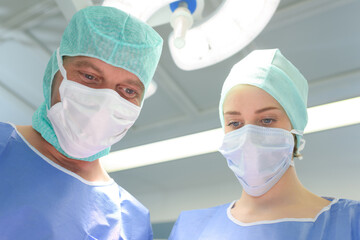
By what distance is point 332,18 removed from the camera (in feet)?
6.10

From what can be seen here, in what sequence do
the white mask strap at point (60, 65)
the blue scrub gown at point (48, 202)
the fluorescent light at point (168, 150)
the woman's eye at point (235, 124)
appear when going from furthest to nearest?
the fluorescent light at point (168, 150)
the woman's eye at point (235, 124)
the white mask strap at point (60, 65)
the blue scrub gown at point (48, 202)

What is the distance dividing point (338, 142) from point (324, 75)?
429mm

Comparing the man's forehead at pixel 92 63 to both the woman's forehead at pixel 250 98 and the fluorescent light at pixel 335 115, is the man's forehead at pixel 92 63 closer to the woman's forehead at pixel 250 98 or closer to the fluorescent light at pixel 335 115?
the woman's forehead at pixel 250 98

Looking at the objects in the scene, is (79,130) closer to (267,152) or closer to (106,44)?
(106,44)

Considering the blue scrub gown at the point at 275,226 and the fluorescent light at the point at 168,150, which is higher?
the blue scrub gown at the point at 275,226

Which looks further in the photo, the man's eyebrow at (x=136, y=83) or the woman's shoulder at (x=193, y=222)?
the woman's shoulder at (x=193, y=222)

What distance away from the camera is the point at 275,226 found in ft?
3.81

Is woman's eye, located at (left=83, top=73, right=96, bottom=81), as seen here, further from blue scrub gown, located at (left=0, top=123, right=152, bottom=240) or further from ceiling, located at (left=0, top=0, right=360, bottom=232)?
ceiling, located at (left=0, top=0, right=360, bottom=232)

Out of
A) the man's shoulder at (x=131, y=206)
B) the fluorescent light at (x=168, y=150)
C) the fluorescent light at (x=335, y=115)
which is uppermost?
the fluorescent light at (x=335, y=115)

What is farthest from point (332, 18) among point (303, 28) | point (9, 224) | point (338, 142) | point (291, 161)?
point (9, 224)

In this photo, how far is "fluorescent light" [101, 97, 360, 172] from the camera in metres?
1.55

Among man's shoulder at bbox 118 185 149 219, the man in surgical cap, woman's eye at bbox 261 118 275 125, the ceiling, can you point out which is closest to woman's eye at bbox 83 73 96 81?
the man in surgical cap

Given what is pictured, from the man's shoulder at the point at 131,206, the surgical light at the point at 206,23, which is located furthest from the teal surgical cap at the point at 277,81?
the man's shoulder at the point at 131,206

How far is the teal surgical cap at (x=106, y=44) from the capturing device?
1.17 m
